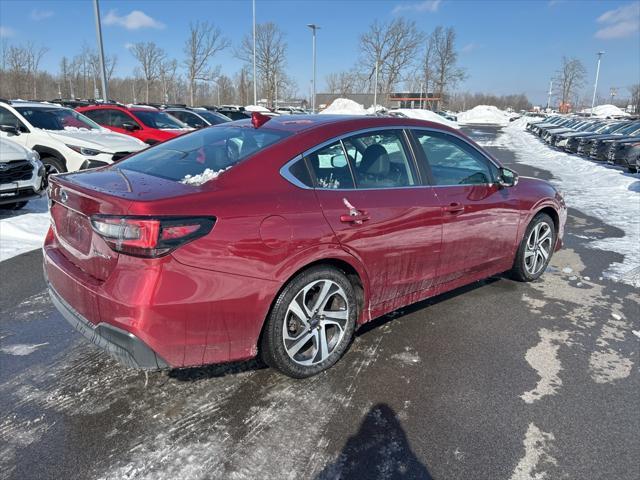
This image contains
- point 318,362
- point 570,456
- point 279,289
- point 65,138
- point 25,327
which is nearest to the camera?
point 570,456

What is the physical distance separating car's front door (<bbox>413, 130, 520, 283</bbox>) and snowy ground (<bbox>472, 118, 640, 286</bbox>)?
1.92 m

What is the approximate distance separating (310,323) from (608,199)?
33.5ft

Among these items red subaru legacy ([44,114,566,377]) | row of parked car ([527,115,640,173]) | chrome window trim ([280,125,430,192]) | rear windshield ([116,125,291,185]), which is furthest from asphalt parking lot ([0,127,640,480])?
row of parked car ([527,115,640,173])

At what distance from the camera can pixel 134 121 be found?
12180 millimetres

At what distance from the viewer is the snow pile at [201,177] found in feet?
9.19

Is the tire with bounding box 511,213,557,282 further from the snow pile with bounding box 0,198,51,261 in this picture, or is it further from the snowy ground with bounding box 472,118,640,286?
the snow pile with bounding box 0,198,51,261

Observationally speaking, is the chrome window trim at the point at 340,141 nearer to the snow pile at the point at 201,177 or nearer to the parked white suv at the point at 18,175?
the snow pile at the point at 201,177

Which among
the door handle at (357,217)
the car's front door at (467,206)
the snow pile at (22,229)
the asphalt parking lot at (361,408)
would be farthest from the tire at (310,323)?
the snow pile at (22,229)

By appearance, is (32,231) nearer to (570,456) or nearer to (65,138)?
(65,138)

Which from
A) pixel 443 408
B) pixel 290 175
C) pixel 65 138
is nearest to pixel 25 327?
pixel 290 175

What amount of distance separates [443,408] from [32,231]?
20.0 feet

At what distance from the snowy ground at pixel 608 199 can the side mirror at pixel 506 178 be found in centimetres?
191

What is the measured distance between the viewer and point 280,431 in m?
2.68

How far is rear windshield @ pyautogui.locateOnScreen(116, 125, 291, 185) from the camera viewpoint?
3006 millimetres
